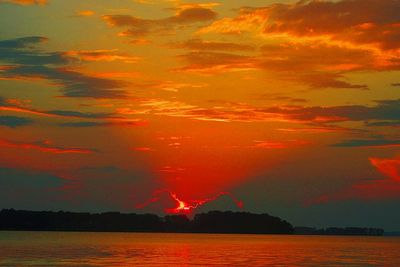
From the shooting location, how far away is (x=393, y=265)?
90.9m

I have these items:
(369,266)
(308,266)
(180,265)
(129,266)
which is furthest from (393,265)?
(129,266)

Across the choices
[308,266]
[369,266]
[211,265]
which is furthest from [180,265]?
[369,266]

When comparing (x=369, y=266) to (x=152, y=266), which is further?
(x=369, y=266)

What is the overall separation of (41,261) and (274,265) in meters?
27.2

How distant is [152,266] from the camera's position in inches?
3145

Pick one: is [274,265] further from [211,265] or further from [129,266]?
[129,266]

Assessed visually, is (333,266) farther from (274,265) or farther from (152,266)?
(152,266)

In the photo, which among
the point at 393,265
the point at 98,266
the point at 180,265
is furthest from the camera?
the point at 393,265

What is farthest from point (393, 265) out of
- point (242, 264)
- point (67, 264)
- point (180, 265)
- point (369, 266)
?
point (67, 264)

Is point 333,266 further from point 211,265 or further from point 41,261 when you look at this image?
point 41,261

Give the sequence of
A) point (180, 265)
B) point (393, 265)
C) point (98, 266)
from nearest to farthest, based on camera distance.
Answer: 1. point (98, 266)
2. point (180, 265)
3. point (393, 265)

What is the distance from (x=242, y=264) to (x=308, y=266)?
8.16m

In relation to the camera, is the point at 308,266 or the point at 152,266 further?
the point at 308,266

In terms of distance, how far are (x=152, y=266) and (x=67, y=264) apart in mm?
9564
